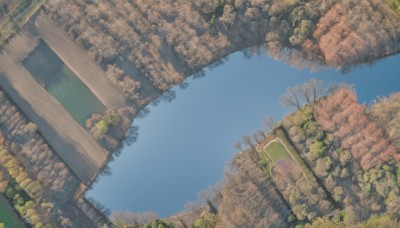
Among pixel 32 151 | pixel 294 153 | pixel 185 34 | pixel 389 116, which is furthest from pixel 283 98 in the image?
pixel 32 151

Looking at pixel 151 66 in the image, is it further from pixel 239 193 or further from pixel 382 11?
pixel 382 11

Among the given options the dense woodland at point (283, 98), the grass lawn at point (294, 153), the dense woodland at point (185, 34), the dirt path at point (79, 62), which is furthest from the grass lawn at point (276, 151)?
the dirt path at point (79, 62)

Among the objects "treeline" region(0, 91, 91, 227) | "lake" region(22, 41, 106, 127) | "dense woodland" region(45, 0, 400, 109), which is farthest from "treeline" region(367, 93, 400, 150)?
"treeline" region(0, 91, 91, 227)

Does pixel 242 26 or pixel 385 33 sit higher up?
pixel 242 26

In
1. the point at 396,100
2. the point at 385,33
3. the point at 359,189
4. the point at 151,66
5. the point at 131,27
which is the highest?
the point at 131,27

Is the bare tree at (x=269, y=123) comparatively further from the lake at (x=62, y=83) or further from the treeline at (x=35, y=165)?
the treeline at (x=35, y=165)

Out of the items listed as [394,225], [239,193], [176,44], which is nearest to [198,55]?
[176,44]
